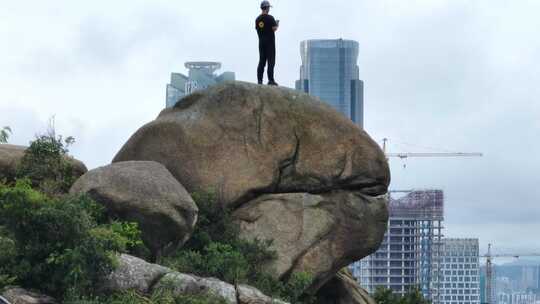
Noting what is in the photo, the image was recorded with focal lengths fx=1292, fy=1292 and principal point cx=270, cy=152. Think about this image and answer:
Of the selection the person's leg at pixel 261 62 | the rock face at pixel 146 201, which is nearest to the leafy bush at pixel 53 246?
the rock face at pixel 146 201

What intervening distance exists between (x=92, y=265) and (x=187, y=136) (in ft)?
24.4

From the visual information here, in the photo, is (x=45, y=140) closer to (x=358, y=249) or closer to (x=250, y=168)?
(x=250, y=168)

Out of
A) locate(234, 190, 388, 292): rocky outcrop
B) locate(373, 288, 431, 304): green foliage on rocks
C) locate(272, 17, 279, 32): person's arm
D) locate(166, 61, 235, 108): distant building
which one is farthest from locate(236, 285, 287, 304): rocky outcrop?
locate(166, 61, 235, 108): distant building

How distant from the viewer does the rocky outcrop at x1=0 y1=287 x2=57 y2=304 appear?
22.3 metres

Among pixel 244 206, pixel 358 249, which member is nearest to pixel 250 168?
pixel 244 206

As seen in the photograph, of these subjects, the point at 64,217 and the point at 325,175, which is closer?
the point at 64,217

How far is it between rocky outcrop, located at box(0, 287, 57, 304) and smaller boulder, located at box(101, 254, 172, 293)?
1.16 metres

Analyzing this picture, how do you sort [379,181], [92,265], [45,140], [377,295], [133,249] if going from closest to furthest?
[92,265] → [133,249] → [45,140] → [379,181] → [377,295]

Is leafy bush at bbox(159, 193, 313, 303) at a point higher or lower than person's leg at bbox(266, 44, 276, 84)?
lower

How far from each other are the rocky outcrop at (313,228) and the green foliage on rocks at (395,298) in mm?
8413

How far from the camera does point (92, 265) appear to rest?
23.2m

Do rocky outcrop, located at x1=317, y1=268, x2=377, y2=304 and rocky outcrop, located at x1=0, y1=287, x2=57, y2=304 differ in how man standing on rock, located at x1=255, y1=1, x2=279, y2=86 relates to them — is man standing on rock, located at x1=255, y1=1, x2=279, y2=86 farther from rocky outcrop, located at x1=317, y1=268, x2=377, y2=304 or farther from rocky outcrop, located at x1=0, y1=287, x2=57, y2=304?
rocky outcrop, located at x1=0, y1=287, x2=57, y2=304

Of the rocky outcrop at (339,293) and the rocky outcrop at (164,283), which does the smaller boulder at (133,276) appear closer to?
the rocky outcrop at (164,283)

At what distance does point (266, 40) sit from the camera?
31.7 m
